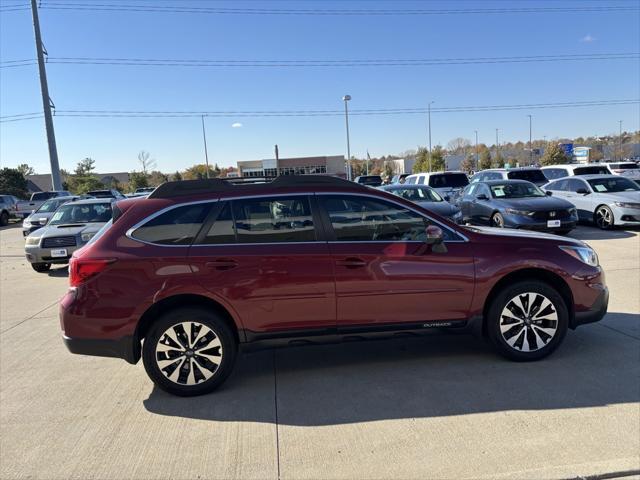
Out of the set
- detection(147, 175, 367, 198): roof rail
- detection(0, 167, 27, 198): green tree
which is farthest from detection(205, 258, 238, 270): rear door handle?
detection(0, 167, 27, 198): green tree

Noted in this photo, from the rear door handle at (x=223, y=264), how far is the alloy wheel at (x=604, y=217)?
40.1 feet

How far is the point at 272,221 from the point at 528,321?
2.50 m

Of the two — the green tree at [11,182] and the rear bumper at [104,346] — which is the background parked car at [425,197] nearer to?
the rear bumper at [104,346]

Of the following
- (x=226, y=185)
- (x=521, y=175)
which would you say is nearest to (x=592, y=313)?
Result: (x=226, y=185)

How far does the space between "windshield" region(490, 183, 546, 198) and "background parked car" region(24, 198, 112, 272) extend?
33.3ft

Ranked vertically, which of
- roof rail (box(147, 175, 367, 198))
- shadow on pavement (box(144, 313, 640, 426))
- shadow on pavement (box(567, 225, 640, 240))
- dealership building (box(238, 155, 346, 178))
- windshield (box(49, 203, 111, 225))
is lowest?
shadow on pavement (box(567, 225, 640, 240))

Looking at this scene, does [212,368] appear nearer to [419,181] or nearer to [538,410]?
[538,410]

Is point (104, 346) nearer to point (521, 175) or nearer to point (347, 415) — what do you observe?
point (347, 415)

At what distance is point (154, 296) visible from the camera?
3750mm

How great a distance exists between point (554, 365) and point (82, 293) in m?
4.17

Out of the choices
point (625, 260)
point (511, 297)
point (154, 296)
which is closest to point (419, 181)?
point (625, 260)

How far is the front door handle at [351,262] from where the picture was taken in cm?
392

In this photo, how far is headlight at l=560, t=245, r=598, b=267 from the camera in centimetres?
429

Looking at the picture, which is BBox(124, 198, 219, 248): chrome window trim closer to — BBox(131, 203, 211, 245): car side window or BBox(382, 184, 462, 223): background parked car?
BBox(131, 203, 211, 245): car side window
